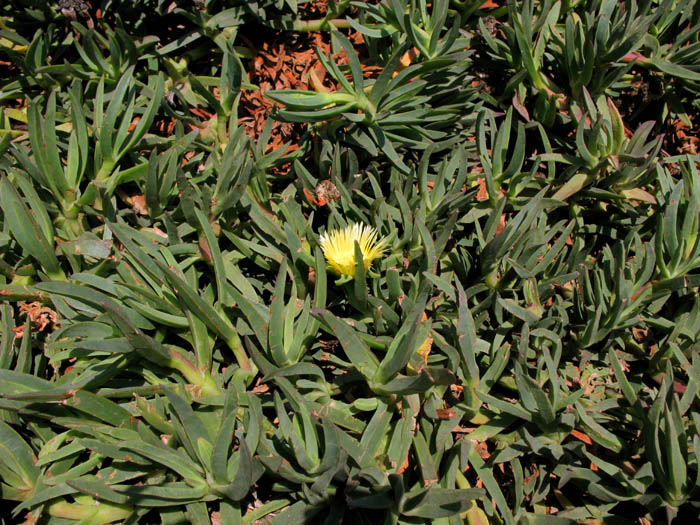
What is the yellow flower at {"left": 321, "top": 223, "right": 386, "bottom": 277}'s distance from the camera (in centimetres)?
114

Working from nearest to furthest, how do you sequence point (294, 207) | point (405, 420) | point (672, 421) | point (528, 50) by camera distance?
point (672, 421), point (405, 420), point (294, 207), point (528, 50)

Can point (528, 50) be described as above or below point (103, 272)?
above

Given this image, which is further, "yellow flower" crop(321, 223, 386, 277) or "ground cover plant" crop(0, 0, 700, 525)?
"yellow flower" crop(321, 223, 386, 277)

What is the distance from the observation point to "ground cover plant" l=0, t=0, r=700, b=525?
3.26 feet

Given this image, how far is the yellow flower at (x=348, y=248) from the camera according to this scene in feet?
3.74

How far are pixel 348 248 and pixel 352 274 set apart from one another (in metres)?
0.06

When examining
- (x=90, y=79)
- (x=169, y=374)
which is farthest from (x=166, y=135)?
(x=169, y=374)

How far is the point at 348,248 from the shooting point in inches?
45.7

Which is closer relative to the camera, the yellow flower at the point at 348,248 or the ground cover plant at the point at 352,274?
the ground cover plant at the point at 352,274

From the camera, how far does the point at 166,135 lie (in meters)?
1.56

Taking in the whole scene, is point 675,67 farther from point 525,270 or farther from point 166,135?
point 166,135

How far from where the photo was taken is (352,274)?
44.9 inches

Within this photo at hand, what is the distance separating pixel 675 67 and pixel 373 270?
0.96 meters

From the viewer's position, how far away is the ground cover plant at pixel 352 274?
99 centimetres
